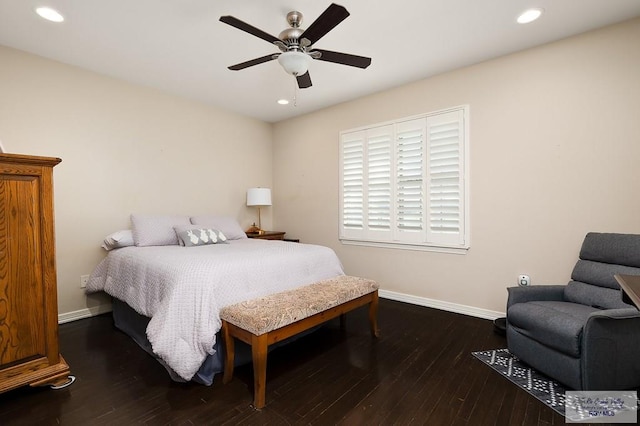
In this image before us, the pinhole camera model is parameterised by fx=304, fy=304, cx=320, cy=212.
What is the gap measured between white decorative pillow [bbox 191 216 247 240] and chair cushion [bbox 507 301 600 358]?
3038 mm

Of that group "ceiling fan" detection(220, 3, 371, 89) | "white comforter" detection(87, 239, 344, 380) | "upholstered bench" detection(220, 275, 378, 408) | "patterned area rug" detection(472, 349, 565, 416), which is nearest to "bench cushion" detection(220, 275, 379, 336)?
"upholstered bench" detection(220, 275, 378, 408)

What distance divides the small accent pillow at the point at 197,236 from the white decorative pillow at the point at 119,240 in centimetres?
46

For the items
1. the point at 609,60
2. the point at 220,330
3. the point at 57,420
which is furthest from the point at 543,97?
the point at 57,420

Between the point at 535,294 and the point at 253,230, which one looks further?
the point at 253,230

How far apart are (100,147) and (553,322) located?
444 centimetres

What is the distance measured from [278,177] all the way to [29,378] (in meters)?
3.90

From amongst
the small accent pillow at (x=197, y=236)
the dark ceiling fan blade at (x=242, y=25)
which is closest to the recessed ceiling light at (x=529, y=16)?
the dark ceiling fan blade at (x=242, y=25)

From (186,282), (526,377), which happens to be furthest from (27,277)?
(526,377)

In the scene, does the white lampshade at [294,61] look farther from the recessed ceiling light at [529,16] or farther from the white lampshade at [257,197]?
the white lampshade at [257,197]

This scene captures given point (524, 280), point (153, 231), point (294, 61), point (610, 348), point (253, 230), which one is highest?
point (294, 61)

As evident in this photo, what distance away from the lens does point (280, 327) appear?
1916mm

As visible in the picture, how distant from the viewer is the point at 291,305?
2.09 metres

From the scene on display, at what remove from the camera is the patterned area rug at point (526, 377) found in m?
1.83

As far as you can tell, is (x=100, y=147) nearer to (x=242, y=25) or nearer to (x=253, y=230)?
(x=253, y=230)
